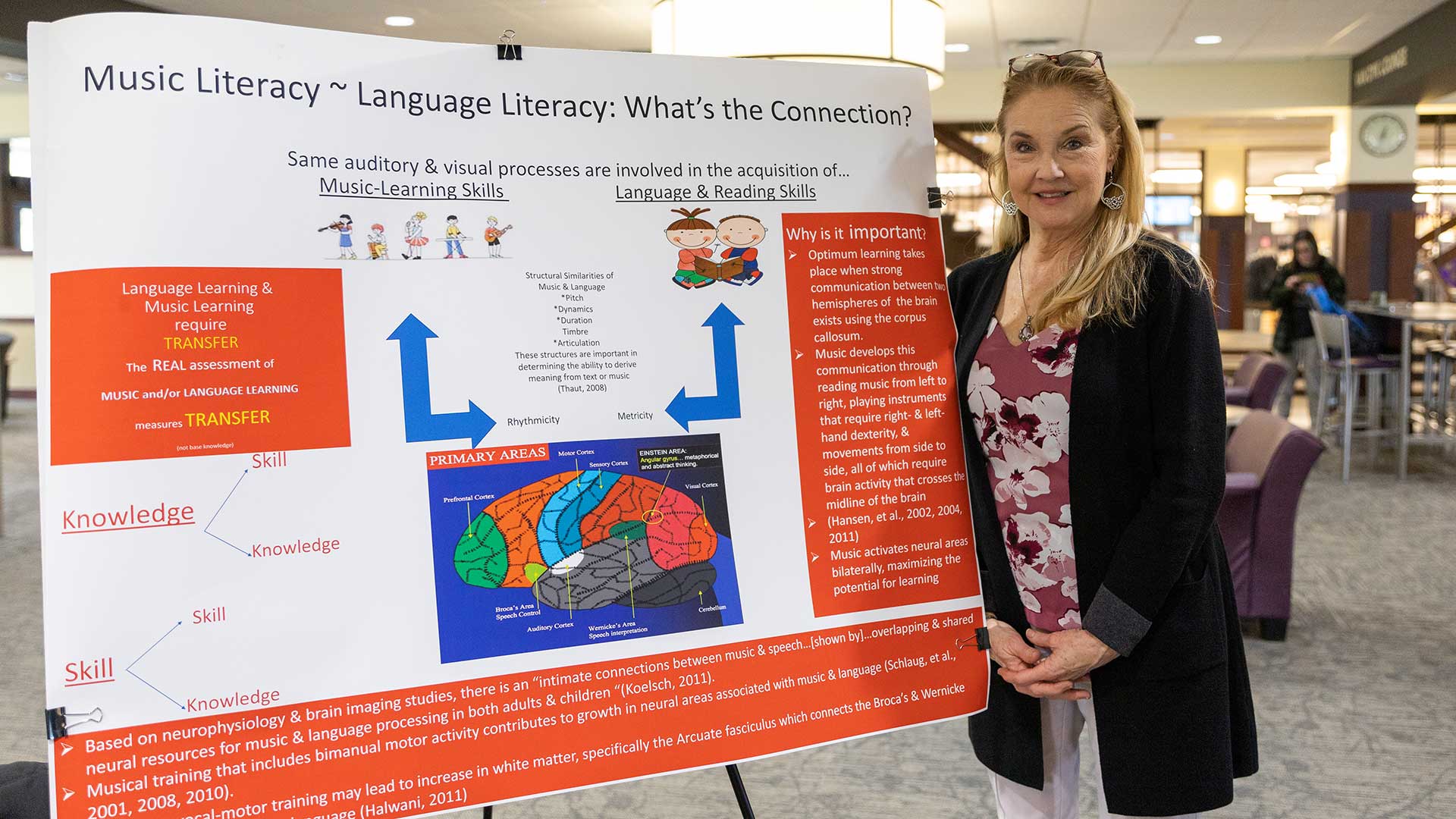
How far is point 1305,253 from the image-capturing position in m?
8.30

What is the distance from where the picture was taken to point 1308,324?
8.14 meters

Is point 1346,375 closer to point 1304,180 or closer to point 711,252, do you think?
point 711,252

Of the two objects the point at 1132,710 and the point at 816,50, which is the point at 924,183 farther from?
the point at 816,50

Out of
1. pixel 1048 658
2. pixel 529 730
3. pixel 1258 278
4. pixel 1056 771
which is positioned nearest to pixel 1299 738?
pixel 1056 771

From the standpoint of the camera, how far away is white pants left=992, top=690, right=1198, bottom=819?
1.61 metres

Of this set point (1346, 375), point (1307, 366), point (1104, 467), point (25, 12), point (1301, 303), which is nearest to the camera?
point (1104, 467)

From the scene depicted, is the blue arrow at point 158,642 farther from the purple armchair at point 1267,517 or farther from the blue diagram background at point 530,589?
the purple armchair at point 1267,517

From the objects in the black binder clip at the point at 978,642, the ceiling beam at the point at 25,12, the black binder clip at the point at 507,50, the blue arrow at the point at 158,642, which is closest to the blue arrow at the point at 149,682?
the blue arrow at the point at 158,642

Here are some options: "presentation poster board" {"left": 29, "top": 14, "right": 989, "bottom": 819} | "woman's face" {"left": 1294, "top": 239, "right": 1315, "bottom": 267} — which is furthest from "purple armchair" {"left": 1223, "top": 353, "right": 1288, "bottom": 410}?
"presentation poster board" {"left": 29, "top": 14, "right": 989, "bottom": 819}

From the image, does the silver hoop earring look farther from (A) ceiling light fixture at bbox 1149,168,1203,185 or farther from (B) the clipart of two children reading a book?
(A) ceiling light fixture at bbox 1149,168,1203,185

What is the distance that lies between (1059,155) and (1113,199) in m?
0.10

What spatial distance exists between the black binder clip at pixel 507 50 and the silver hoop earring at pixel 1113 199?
800 millimetres

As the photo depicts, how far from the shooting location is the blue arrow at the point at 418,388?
124 cm

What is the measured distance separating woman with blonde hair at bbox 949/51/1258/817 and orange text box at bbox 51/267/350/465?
2.89 feet
